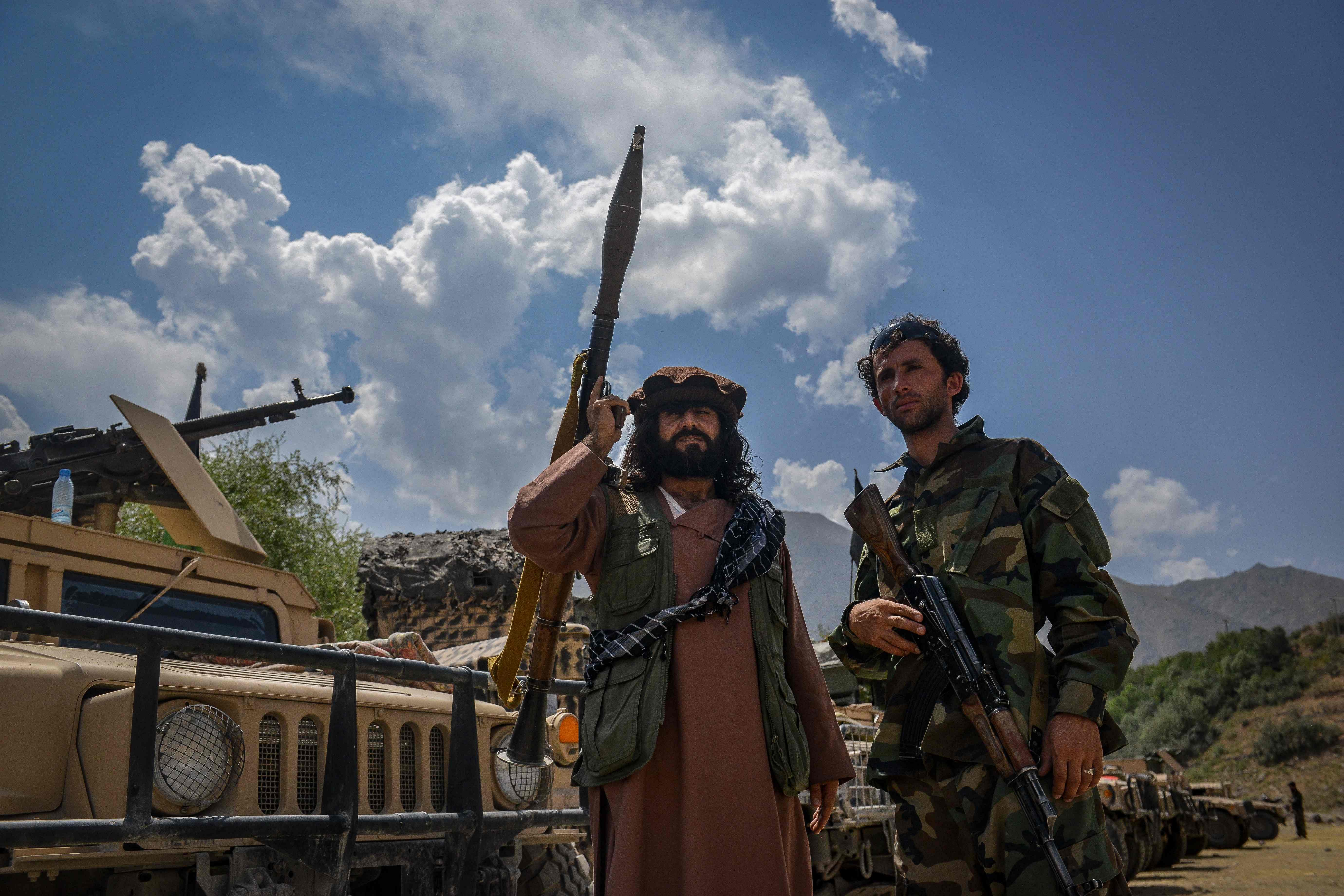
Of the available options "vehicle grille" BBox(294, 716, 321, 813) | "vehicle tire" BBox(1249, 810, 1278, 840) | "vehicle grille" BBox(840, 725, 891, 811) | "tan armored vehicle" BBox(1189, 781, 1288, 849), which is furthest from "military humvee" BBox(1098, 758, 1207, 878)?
"vehicle grille" BBox(294, 716, 321, 813)

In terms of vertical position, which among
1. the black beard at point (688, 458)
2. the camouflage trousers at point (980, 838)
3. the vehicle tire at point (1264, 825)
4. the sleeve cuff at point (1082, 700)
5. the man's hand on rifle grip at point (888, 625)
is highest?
the black beard at point (688, 458)

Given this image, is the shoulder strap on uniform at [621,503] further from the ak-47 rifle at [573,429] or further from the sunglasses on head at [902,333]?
the sunglasses on head at [902,333]

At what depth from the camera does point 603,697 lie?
2844 millimetres

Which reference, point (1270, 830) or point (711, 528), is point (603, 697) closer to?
point (711, 528)

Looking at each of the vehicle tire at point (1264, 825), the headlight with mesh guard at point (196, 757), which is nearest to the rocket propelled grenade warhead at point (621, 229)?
the headlight with mesh guard at point (196, 757)

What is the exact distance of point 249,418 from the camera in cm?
971

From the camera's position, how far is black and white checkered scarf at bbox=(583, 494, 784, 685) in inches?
113

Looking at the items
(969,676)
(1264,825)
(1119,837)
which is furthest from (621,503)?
(1264,825)

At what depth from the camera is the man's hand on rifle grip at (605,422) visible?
3.00 meters

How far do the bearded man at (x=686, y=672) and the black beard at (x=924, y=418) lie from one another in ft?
1.62

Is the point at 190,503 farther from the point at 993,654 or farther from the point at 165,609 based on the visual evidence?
the point at 993,654

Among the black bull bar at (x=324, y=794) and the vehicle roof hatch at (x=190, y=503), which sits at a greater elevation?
the vehicle roof hatch at (x=190, y=503)

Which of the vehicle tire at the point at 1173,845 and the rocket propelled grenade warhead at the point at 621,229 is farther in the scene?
the vehicle tire at the point at 1173,845

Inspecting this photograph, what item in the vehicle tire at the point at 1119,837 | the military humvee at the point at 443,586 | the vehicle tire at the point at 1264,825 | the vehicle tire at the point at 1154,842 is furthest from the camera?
the vehicle tire at the point at 1264,825
